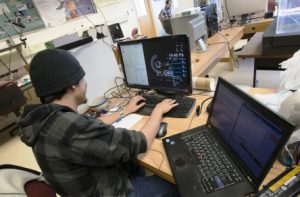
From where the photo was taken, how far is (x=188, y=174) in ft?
2.64

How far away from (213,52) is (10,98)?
2721 millimetres

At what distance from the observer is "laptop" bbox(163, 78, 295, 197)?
2.02 feet

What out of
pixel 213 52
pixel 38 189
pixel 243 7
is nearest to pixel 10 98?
pixel 38 189

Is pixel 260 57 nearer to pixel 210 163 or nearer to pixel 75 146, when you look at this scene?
pixel 210 163

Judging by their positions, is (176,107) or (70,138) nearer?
(70,138)

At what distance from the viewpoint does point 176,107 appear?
123cm

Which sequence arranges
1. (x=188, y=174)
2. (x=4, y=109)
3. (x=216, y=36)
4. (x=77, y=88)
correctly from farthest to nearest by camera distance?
1. (x=4, y=109)
2. (x=216, y=36)
3. (x=77, y=88)
4. (x=188, y=174)

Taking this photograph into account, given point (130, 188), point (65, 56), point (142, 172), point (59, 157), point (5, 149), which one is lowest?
point (5, 149)

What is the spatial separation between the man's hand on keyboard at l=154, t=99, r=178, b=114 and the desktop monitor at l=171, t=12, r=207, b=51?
3.05ft

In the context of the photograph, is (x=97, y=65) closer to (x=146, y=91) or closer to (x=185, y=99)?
(x=146, y=91)

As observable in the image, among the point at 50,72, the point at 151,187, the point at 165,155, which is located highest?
the point at 50,72

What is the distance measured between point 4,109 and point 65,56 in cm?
259

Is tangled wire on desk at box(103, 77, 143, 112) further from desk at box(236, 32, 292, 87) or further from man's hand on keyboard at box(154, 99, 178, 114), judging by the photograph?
desk at box(236, 32, 292, 87)

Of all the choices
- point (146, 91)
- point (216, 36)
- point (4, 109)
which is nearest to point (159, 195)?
point (146, 91)
